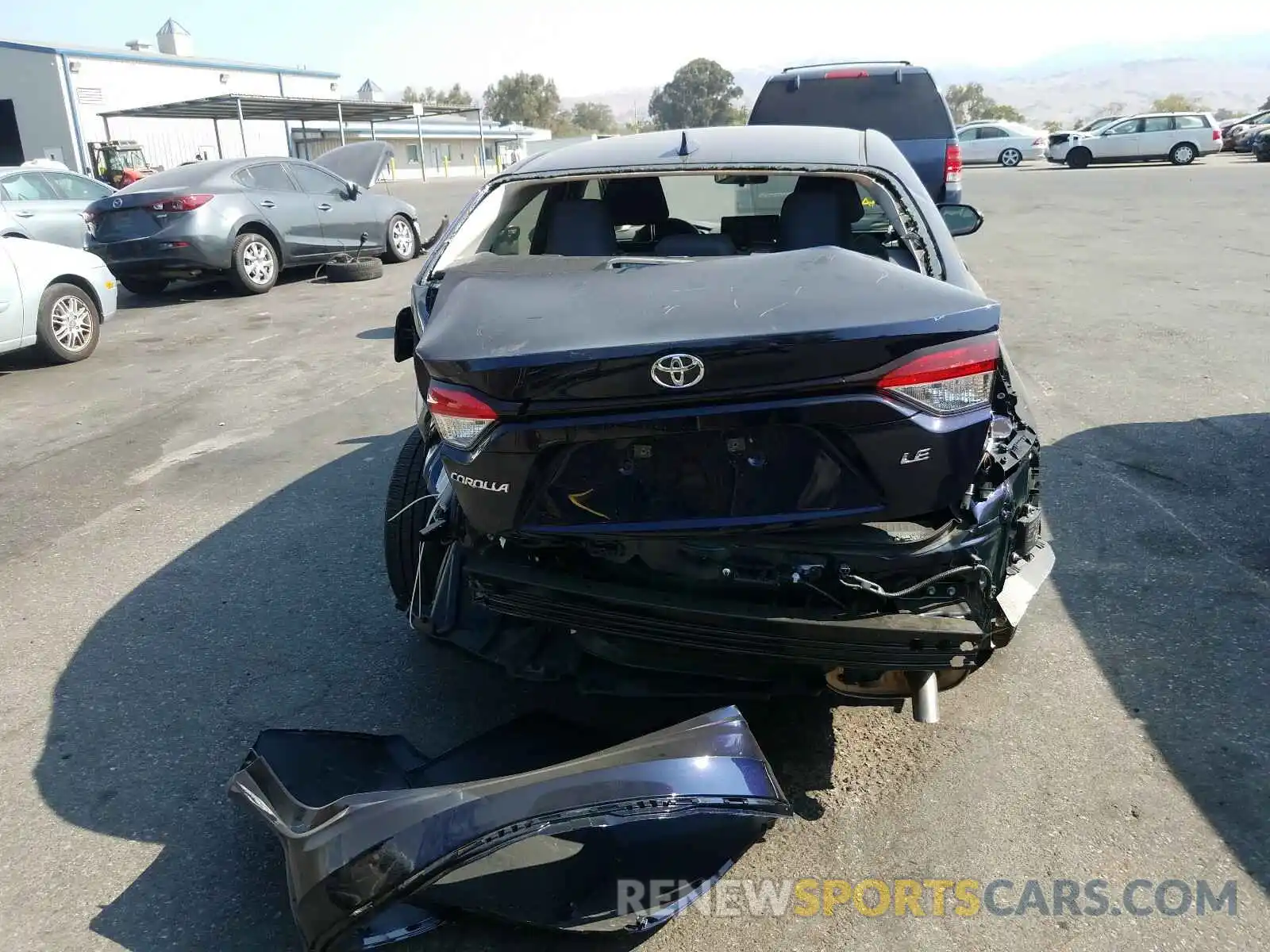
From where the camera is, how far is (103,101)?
37.6 metres

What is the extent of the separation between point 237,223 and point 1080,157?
27.4 meters

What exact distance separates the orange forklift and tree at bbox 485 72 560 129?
72626mm

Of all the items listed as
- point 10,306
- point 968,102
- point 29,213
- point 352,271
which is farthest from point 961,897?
point 968,102

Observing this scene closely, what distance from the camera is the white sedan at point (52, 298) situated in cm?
775

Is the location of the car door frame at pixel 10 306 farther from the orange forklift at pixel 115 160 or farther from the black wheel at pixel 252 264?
the orange forklift at pixel 115 160

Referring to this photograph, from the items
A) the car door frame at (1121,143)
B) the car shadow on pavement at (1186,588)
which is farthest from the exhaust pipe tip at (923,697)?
the car door frame at (1121,143)

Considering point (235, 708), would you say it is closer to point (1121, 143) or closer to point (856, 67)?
point (856, 67)

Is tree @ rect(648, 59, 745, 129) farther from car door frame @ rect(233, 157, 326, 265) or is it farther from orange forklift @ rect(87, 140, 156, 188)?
car door frame @ rect(233, 157, 326, 265)

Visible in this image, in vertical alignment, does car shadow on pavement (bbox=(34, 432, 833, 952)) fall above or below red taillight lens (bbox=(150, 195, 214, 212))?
below

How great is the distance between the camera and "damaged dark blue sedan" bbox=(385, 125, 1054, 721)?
237 centimetres

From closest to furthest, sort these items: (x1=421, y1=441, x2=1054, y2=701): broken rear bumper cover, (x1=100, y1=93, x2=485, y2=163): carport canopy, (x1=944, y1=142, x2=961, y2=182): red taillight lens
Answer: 1. (x1=421, y1=441, x2=1054, y2=701): broken rear bumper cover
2. (x1=944, y1=142, x2=961, y2=182): red taillight lens
3. (x1=100, y1=93, x2=485, y2=163): carport canopy

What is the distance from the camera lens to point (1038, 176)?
26312 mm

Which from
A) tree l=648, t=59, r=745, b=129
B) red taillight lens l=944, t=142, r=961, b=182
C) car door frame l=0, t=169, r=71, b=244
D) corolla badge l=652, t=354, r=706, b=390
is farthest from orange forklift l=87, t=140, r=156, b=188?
tree l=648, t=59, r=745, b=129

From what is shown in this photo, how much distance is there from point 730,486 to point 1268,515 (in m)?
3.43
